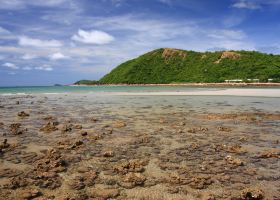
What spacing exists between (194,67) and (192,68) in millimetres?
1217

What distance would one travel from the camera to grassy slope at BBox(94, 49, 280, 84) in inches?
4736

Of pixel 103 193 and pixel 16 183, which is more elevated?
pixel 16 183

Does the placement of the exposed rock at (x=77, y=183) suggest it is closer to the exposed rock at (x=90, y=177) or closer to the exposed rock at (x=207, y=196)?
the exposed rock at (x=90, y=177)

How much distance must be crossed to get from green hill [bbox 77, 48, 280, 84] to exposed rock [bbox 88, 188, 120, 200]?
102693mm

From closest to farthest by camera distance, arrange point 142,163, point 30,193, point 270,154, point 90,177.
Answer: point 30,193 < point 90,177 < point 142,163 < point 270,154

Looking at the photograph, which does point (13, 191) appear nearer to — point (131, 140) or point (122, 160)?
point (122, 160)

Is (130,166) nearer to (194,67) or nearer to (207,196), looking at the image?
(207,196)

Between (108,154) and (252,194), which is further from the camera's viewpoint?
(108,154)

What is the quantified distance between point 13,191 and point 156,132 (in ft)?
30.1

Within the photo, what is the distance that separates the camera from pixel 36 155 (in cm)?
1070

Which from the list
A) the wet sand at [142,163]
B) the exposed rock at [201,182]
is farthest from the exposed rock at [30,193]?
the exposed rock at [201,182]

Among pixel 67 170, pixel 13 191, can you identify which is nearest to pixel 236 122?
pixel 67 170

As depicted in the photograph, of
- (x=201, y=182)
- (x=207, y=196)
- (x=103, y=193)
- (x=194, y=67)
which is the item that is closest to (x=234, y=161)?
(x=201, y=182)

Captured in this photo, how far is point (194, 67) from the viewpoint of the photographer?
149000 mm
